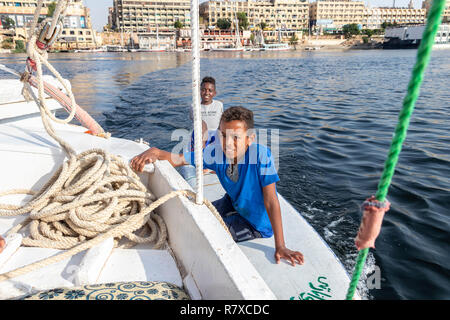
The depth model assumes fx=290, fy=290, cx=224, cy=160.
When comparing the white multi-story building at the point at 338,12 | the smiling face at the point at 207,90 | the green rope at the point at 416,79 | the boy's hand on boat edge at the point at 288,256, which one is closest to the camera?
the green rope at the point at 416,79

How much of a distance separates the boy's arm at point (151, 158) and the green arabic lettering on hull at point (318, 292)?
147cm

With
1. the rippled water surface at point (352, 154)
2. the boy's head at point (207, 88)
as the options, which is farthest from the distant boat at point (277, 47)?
the boy's head at point (207, 88)

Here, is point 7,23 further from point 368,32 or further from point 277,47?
point 368,32

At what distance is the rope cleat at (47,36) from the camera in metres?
1.99

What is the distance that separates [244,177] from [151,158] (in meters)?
0.86

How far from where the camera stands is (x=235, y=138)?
204 cm

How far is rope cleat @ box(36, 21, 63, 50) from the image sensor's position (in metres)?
1.99

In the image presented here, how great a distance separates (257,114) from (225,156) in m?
8.62

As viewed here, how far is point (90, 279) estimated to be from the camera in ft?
5.31

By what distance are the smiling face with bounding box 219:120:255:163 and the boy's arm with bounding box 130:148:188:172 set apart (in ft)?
2.36

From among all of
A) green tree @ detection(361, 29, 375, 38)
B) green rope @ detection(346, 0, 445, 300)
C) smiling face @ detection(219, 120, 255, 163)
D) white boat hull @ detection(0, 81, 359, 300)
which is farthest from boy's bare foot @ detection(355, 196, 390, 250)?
green tree @ detection(361, 29, 375, 38)

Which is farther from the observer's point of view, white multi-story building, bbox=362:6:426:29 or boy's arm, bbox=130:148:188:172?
white multi-story building, bbox=362:6:426:29

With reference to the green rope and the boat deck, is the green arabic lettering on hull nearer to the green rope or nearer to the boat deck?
the boat deck

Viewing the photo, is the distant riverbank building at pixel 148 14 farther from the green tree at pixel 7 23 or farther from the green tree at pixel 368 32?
the green tree at pixel 368 32
